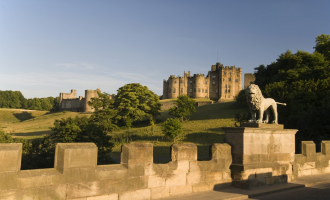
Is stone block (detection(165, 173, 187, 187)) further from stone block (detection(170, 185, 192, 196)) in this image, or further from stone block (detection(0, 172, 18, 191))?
stone block (detection(0, 172, 18, 191))

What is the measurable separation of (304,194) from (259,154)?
5.08ft

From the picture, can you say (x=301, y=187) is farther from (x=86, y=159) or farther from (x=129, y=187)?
(x=86, y=159)

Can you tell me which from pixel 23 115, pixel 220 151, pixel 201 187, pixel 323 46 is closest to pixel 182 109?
pixel 323 46

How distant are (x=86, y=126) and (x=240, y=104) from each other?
47308 mm

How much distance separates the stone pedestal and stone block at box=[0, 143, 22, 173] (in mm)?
5532

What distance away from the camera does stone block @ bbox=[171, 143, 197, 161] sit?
7090 mm

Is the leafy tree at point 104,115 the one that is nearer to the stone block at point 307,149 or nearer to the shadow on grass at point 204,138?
the shadow on grass at point 204,138

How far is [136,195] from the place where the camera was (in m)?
6.37

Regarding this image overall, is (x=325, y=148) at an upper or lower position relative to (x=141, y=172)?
upper

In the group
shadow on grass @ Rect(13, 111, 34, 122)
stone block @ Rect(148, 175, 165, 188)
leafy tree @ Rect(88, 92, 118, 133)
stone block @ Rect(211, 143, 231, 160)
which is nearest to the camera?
stone block @ Rect(148, 175, 165, 188)

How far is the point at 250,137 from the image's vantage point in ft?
27.3

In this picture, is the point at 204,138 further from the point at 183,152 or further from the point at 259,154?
the point at 183,152

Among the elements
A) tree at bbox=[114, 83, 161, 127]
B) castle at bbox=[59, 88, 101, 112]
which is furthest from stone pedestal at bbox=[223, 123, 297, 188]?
castle at bbox=[59, 88, 101, 112]

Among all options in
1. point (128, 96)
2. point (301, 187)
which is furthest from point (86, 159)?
point (128, 96)
